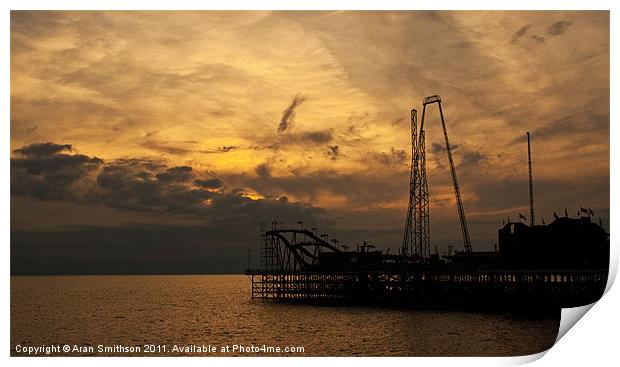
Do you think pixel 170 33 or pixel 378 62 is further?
pixel 378 62

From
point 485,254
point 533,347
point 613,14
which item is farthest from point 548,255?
point 613,14

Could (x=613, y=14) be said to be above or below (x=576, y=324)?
above

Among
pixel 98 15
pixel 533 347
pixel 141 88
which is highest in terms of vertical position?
pixel 98 15

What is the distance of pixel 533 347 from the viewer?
2594 cm

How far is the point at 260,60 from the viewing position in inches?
845

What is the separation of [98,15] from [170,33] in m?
2.09

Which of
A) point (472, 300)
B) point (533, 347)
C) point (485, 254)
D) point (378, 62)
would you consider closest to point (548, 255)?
point (472, 300)

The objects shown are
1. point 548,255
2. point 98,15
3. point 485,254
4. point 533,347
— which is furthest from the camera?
point 485,254

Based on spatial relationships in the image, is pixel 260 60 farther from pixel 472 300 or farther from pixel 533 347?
pixel 472 300

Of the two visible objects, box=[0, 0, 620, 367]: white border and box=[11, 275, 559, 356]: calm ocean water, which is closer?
box=[0, 0, 620, 367]: white border

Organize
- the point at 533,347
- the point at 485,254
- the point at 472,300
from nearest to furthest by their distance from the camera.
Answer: the point at 533,347 < the point at 472,300 < the point at 485,254

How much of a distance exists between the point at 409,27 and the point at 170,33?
7.04 m
